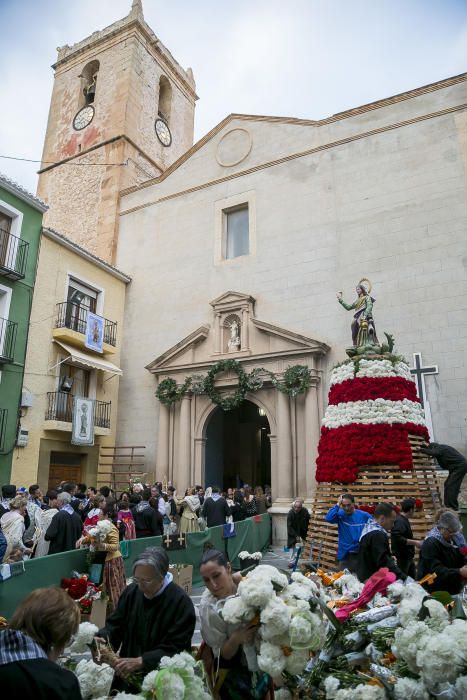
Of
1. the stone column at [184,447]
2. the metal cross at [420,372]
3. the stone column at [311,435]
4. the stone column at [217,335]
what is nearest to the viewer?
the metal cross at [420,372]

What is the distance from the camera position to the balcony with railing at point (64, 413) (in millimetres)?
15737

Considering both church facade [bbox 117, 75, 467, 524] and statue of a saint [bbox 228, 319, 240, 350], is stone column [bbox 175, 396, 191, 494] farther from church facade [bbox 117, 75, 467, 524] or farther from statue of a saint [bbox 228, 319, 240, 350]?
statue of a saint [bbox 228, 319, 240, 350]

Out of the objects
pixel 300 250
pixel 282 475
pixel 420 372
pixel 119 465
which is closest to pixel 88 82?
pixel 300 250

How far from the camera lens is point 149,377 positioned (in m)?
18.7

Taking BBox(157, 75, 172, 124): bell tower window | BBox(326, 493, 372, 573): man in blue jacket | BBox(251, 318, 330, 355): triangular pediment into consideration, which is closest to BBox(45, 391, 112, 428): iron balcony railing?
BBox(251, 318, 330, 355): triangular pediment

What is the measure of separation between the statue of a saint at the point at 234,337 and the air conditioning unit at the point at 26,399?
6.48 meters

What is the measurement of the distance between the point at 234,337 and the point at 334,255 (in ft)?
13.9

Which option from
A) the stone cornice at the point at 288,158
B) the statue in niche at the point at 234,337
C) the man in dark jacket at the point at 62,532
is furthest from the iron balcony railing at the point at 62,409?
the man in dark jacket at the point at 62,532

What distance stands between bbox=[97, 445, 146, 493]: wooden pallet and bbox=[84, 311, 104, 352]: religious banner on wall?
11.9 ft

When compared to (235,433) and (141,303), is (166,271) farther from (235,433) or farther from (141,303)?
(235,433)

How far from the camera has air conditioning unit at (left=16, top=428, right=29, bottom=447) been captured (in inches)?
573

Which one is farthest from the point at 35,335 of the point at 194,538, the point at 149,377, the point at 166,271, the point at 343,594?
the point at 343,594

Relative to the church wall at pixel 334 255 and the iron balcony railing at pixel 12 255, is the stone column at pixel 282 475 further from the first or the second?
the iron balcony railing at pixel 12 255

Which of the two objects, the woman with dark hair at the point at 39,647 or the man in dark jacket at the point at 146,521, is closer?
the woman with dark hair at the point at 39,647
